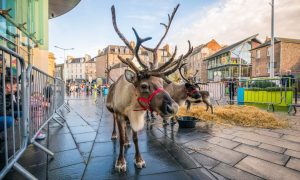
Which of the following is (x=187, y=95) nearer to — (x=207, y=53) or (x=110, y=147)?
(x=110, y=147)

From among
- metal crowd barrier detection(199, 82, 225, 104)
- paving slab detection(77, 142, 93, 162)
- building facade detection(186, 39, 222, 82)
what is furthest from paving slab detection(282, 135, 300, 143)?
building facade detection(186, 39, 222, 82)

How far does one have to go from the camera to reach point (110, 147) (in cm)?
356

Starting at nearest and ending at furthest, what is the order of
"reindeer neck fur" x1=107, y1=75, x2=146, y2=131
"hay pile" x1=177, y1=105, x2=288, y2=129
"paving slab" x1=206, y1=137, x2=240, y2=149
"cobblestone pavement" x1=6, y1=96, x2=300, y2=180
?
"cobblestone pavement" x1=6, y1=96, x2=300, y2=180 → "reindeer neck fur" x1=107, y1=75, x2=146, y2=131 → "paving slab" x1=206, y1=137, x2=240, y2=149 → "hay pile" x1=177, y1=105, x2=288, y2=129

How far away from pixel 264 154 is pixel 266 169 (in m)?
0.65

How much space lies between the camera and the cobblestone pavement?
8.12 ft

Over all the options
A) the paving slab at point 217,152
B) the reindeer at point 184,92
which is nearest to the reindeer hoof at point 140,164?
the paving slab at point 217,152

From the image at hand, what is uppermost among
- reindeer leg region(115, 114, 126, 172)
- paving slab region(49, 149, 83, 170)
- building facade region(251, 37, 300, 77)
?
building facade region(251, 37, 300, 77)

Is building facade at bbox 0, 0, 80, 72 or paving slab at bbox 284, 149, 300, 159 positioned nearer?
paving slab at bbox 284, 149, 300, 159

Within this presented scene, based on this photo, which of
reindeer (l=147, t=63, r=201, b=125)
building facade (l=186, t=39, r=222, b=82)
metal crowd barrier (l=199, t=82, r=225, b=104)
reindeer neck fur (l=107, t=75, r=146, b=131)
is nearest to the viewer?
reindeer neck fur (l=107, t=75, r=146, b=131)

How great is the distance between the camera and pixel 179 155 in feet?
10.3

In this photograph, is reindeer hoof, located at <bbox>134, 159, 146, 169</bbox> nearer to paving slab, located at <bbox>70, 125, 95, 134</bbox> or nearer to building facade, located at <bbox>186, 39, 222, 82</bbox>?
paving slab, located at <bbox>70, 125, 95, 134</bbox>

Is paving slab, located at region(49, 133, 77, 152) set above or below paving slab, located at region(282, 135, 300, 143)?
below

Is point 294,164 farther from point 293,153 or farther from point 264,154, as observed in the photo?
point 293,153

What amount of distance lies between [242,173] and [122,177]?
1702 mm
